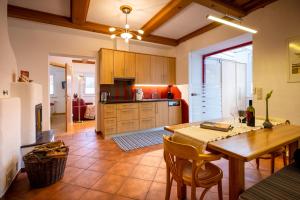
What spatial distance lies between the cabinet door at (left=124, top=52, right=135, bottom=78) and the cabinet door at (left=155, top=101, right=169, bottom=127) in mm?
1172

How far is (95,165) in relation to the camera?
2.57 m

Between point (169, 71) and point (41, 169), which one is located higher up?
point (169, 71)

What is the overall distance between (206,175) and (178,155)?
41 cm

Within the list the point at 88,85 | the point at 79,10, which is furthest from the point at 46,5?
the point at 88,85

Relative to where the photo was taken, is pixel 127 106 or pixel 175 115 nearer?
pixel 127 106

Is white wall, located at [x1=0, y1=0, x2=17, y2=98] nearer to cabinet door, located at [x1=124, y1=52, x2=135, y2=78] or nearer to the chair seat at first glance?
the chair seat

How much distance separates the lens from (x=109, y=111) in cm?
399

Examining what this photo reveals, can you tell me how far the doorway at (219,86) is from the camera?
517cm

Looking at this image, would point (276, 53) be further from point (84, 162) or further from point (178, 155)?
point (84, 162)

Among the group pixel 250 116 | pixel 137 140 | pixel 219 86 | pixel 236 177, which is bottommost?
pixel 137 140

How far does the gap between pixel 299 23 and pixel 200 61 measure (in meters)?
2.69

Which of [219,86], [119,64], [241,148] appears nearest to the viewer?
[241,148]

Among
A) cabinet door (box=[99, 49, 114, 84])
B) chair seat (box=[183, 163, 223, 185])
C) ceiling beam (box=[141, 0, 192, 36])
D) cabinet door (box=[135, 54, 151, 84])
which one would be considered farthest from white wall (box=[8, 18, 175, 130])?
chair seat (box=[183, 163, 223, 185])

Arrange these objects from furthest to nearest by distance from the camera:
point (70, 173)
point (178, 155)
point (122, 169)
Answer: point (122, 169) → point (70, 173) → point (178, 155)
